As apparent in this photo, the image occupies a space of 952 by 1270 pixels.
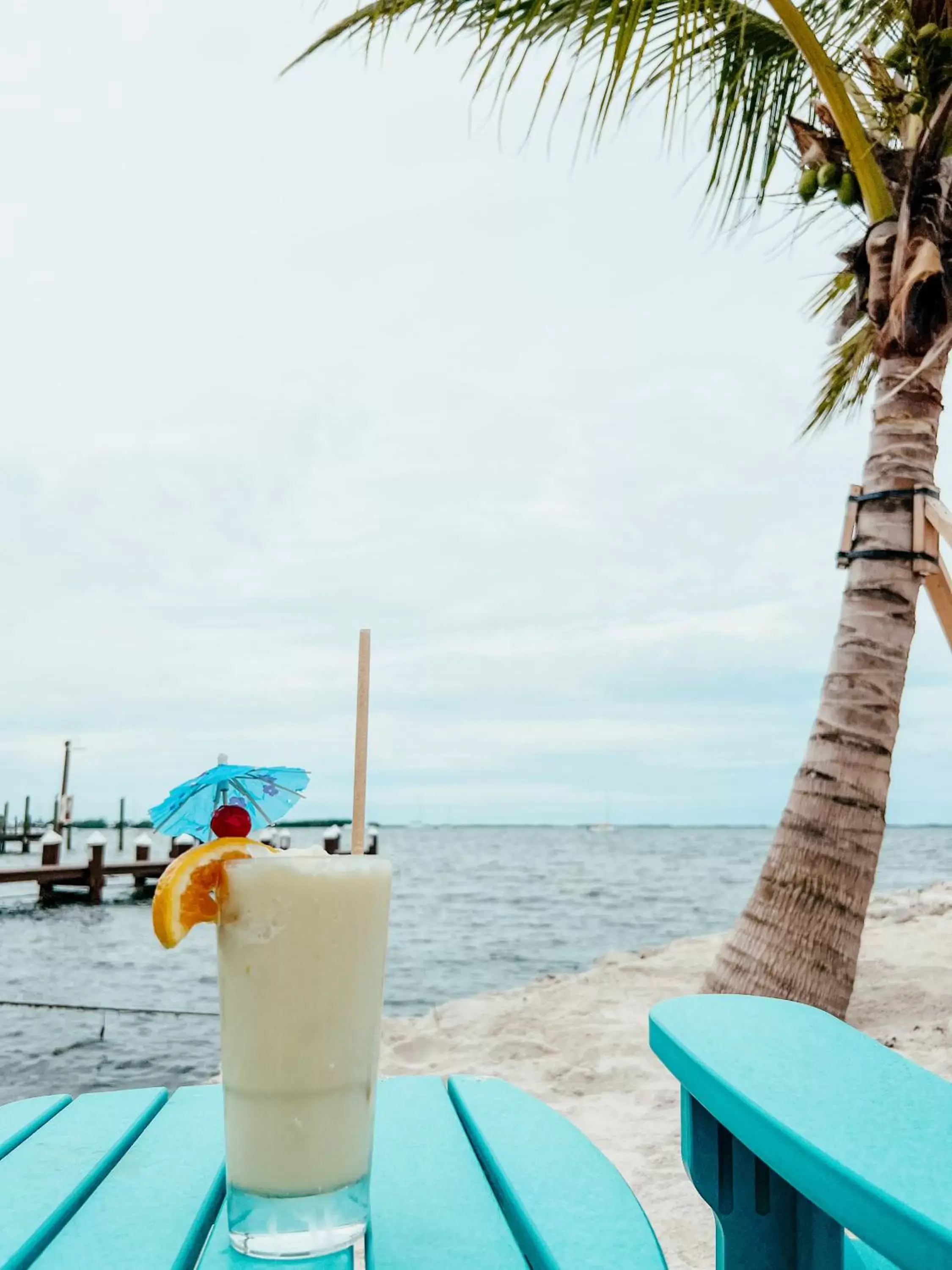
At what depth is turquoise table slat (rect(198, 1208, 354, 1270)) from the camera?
0.80 m

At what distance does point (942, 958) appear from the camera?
5430 mm

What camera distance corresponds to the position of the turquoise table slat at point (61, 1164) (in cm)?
84

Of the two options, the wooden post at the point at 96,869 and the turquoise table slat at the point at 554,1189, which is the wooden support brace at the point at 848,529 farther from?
the wooden post at the point at 96,869

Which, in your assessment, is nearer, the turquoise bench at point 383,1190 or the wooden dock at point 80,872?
the turquoise bench at point 383,1190

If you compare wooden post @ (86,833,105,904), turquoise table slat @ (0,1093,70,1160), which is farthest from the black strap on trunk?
wooden post @ (86,833,105,904)

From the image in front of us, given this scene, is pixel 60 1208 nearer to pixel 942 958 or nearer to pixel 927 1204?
pixel 927 1204

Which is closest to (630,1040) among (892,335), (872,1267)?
(892,335)

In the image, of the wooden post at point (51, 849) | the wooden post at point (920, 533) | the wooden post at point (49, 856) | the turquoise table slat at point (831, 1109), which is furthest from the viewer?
the wooden post at point (51, 849)

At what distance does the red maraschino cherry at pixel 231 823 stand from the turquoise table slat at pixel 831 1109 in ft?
1.62

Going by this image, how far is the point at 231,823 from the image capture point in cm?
94

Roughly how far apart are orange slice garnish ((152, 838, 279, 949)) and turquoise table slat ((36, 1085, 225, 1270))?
0.79 ft

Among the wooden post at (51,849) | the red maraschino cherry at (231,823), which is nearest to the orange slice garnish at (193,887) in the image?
the red maraschino cherry at (231,823)

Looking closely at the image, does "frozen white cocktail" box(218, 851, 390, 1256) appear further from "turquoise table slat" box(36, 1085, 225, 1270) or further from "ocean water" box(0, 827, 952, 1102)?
"ocean water" box(0, 827, 952, 1102)

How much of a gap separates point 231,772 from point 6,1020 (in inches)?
289
